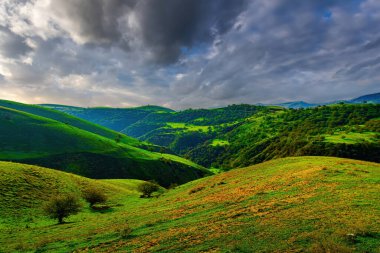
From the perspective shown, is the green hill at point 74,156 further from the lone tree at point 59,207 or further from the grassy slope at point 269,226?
the grassy slope at point 269,226

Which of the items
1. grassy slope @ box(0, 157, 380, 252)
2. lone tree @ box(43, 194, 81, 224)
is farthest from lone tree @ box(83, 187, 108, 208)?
grassy slope @ box(0, 157, 380, 252)

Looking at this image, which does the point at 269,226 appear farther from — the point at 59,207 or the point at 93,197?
the point at 93,197

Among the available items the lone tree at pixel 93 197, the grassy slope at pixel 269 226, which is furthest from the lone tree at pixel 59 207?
the lone tree at pixel 93 197

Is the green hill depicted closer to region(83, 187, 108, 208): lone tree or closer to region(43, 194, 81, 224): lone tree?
region(83, 187, 108, 208): lone tree

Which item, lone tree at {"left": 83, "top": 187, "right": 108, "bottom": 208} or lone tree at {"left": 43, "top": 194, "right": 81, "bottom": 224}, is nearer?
lone tree at {"left": 43, "top": 194, "right": 81, "bottom": 224}

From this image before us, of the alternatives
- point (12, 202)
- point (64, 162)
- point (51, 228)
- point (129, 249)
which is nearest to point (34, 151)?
point (64, 162)

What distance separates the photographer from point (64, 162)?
161 metres

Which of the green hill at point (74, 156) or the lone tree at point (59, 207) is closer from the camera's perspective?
the lone tree at point (59, 207)

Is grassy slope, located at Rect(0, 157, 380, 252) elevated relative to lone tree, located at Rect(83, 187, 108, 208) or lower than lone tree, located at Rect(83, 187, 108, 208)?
elevated

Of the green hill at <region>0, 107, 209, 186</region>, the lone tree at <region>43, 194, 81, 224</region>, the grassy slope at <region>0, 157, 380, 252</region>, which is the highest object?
the grassy slope at <region>0, 157, 380, 252</region>

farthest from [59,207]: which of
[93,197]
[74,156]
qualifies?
[74,156]

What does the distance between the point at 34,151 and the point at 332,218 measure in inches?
7364

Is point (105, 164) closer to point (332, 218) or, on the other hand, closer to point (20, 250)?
point (20, 250)

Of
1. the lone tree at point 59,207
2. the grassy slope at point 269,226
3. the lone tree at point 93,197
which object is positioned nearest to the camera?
the grassy slope at point 269,226
